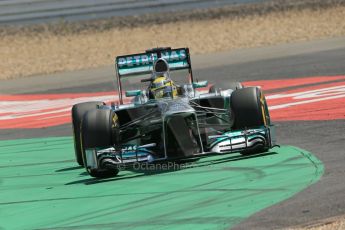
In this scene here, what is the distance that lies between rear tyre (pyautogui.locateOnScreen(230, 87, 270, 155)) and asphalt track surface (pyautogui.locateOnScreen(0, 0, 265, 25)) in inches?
843

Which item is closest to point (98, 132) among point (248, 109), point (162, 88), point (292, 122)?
point (162, 88)

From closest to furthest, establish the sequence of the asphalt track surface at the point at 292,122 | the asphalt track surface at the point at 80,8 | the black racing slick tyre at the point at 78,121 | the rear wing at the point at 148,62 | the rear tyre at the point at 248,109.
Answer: the asphalt track surface at the point at 292,122 < the rear tyre at the point at 248,109 < the black racing slick tyre at the point at 78,121 < the rear wing at the point at 148,62 < the asphalt track surface at the point at 80,8

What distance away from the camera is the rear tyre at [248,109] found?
1054cm

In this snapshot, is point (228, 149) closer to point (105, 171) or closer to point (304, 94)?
point (105, 171)

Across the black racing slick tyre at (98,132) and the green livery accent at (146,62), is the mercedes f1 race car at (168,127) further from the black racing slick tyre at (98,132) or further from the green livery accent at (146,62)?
the green livery accent at (146,62)

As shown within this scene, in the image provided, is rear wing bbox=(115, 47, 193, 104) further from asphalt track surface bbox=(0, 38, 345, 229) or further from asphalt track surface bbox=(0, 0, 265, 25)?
asphalt track surface bbox=(0, 0, 265, 25)

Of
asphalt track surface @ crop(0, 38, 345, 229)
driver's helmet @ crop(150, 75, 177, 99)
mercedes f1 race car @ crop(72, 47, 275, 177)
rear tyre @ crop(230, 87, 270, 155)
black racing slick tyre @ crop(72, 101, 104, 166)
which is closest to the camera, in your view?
asphalt track surface @ crop(0, 38, 345, 229)

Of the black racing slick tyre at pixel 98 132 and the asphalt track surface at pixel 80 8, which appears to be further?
the asphalt track surface at pixel 80 8

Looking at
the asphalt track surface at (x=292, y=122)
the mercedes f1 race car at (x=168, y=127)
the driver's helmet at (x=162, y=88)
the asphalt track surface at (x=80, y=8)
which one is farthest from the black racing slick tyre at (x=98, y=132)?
the asphalt track surface at (x=80, y=8)

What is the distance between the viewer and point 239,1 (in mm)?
32531

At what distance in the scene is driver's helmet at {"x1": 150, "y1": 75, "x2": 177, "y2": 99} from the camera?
36.7 feet

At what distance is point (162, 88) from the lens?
36.8 ft

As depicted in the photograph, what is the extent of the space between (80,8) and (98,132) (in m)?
21.9

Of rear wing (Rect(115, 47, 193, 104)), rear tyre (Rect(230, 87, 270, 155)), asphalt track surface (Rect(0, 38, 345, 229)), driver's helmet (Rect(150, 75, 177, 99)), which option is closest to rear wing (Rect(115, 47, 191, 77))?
rear wing (Rect(115, 47, 193, 104))
